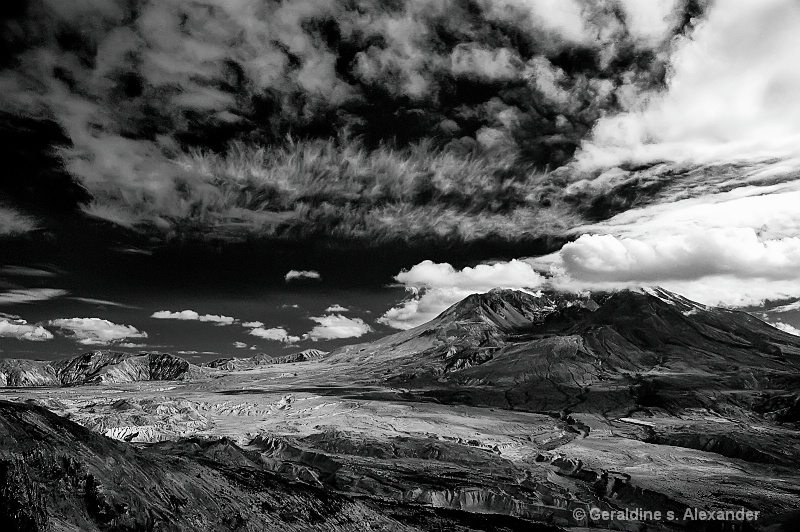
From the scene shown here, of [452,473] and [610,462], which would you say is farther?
[610,462]

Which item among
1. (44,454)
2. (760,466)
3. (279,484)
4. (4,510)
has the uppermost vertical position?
(44,454)


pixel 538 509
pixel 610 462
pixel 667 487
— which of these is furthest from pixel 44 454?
pixel 610 462

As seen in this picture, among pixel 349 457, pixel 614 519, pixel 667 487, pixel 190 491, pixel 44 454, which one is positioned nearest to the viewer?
pixel 44 454

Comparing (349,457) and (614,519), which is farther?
(349,457)

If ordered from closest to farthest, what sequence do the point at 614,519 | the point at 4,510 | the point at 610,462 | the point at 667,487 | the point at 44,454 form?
1. the point at 4,510
2. the point at 44,454
3. the point at 614,519
4. the point at 667,487
5. the point at 610,462

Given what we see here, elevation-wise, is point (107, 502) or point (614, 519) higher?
point (107, 502)

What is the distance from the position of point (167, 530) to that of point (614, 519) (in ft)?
277

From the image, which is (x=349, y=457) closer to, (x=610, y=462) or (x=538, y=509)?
(x=538, y=509)

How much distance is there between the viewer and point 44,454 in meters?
41.5

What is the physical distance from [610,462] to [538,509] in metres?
77.2

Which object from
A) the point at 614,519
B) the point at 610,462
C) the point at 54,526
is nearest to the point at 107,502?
the point at 54,526

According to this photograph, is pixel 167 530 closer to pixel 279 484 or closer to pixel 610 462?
pixel 279 484

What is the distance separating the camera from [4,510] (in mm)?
35125

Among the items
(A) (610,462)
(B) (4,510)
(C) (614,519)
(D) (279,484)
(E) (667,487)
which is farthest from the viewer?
(A) (610,462)
